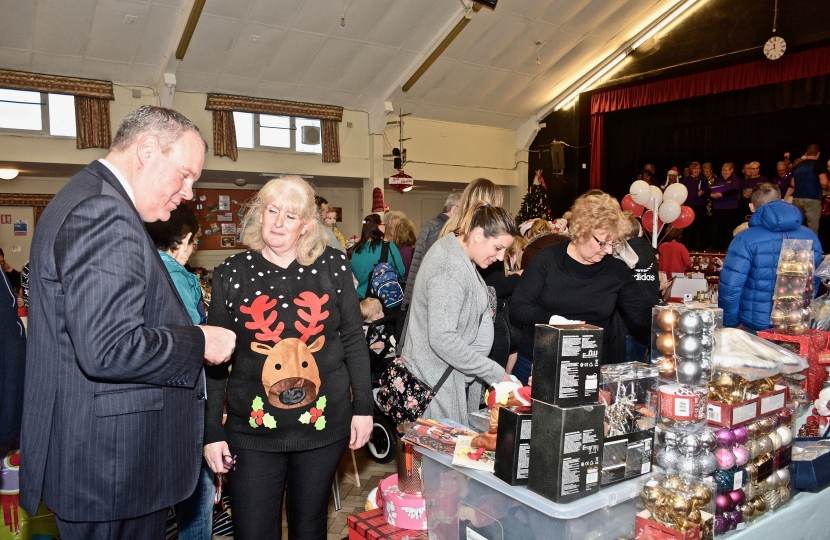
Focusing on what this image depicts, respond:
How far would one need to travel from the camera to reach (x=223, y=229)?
11.5m

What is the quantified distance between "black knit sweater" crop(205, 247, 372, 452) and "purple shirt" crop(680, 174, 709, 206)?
10.9m

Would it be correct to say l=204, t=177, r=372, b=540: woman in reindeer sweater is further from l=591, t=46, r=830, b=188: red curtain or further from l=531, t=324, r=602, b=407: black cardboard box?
l=591, t=46, r=830, b=188: red curtain

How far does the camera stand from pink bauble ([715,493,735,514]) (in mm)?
1548

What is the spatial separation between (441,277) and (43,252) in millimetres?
1244

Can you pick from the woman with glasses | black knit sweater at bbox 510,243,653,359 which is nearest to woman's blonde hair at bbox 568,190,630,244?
the woman with glasses

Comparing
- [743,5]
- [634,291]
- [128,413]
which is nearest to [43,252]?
[128,413]

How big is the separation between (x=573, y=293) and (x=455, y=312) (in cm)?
82

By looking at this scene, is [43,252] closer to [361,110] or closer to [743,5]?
[361,110]

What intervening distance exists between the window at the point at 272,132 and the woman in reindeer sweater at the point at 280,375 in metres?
8.85

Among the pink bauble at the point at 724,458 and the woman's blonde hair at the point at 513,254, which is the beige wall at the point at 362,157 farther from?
the pink bauble at the point at 724,458

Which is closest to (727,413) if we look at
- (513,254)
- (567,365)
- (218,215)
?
(567,365)

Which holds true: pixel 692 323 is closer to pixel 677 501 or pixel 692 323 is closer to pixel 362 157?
pixel 677 501

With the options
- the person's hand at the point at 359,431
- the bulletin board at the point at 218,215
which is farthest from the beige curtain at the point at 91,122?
the person's hand at the point at 359,431

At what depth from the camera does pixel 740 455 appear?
5.18ft
